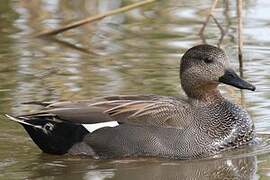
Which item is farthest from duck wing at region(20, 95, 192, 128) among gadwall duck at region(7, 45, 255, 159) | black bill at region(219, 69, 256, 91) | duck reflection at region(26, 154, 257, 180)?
black bill at region(219, 69, 256, 91)

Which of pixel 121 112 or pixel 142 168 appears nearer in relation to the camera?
pixel 142 168

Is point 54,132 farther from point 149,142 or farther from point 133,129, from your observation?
point 149,142

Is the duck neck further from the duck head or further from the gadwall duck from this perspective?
the gadwall duck

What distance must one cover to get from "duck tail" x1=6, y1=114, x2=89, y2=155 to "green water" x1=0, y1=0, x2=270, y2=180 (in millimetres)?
107

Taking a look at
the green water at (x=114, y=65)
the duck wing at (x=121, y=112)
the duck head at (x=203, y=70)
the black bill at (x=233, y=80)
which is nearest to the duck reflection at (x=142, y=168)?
the green water at (x=114, y=65)

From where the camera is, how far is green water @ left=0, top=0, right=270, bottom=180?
27.8ft

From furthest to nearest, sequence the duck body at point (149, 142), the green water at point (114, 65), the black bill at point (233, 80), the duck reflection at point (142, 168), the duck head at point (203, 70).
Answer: the duck head at point (203, 70) → the black bill at point (233, 80) → the duck body at point (149, 142) → the green water at point (114, 65) → the duck reflection at point (142, 168)

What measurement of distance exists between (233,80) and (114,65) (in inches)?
101

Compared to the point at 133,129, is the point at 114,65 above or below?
below

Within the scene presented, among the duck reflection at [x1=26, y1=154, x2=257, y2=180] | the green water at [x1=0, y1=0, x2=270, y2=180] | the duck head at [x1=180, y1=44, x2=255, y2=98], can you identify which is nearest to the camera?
the duck reflection at [x1=26, y1=154, x2=257, y2=180]

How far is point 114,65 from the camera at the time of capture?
1143 centimetres

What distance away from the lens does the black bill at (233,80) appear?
9039mm

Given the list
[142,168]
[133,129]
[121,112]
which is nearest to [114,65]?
[121,112]

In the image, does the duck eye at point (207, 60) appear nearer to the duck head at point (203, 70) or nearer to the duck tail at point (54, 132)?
the duck head at point (203, 70)
